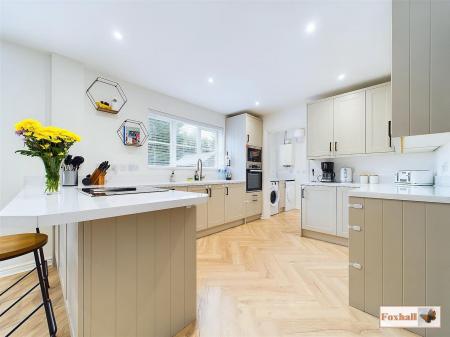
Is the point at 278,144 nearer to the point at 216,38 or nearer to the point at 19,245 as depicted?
the point at 216,38

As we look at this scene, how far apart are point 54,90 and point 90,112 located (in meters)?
0.42

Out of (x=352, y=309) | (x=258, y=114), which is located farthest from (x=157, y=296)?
(x=258, y=114)

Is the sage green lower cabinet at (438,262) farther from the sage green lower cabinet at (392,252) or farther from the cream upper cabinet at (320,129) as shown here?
the cream upper cabinet at (320,129)

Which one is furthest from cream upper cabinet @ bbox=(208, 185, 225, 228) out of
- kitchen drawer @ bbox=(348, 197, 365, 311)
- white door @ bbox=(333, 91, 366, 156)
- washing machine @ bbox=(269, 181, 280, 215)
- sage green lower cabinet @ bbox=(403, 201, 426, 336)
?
sage green lower cabinet @ bbox=(403, 201, 426, 336)

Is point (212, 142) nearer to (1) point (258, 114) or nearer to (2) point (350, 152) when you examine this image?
(1) point (258, 114)

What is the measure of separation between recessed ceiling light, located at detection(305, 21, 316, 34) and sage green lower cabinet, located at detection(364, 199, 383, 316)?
5.28 feet

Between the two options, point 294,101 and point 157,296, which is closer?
point 157,296

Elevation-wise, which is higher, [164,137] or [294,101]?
[294,101]

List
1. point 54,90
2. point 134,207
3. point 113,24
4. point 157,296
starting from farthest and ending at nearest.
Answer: point 54,90
point 113,24
point 157,296
point 134,207

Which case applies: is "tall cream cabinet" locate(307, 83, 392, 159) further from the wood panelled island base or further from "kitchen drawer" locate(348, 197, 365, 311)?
the wood panelled island base

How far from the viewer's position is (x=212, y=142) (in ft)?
14.6

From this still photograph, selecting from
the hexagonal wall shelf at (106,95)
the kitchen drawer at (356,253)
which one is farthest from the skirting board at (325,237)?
the hexagonal wall shelf at (106,95)

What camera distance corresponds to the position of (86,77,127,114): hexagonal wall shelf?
268 centimetres

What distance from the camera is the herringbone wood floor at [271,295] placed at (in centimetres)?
134
